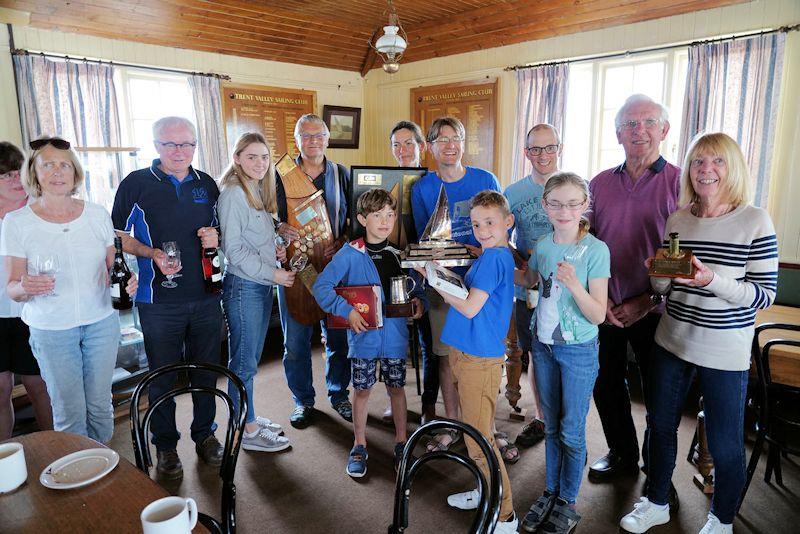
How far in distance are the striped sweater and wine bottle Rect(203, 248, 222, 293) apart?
6.69 ft

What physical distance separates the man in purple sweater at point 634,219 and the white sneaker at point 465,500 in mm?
873

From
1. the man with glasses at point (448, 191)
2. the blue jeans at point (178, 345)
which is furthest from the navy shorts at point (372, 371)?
the blue jeans at point (178, 345)

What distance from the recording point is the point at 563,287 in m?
1.97

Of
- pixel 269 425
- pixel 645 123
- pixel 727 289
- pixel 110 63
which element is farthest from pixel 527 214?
pixel 110 63

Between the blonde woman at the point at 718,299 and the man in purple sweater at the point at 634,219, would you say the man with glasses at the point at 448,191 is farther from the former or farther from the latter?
the blonde woman at the point at 718,299

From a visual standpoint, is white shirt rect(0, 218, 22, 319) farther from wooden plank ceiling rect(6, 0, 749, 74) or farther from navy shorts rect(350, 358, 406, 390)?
wooden plank ceiling rect(6, 0, 749, 74)

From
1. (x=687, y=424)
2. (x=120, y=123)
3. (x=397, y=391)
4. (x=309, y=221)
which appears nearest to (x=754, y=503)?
(x=687, y=424)

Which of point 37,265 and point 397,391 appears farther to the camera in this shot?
point 397,391

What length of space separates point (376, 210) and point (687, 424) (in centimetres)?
248

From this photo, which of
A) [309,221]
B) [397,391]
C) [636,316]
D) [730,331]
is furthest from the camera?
[309,221]

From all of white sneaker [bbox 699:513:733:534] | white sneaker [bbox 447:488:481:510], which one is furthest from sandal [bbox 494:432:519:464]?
white sneaker [bbox 699:513:733:534]

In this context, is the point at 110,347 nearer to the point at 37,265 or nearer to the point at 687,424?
the point at 37,265

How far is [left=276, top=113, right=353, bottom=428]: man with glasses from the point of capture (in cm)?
287

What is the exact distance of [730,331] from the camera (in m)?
1.81
